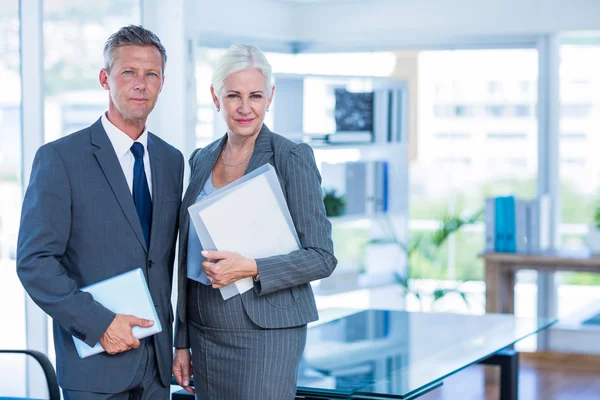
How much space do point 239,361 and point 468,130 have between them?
15.1 feet

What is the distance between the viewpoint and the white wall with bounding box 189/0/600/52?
5863 mm

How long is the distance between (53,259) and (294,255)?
54 centimetres

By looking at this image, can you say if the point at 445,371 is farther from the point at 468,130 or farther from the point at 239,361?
the point at 468,130

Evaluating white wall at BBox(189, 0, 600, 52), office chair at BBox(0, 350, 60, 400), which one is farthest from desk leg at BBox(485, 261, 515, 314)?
office chair at BBox(0, 350, 60, 400)

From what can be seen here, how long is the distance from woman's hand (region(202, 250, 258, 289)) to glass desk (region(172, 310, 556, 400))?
62 centimetres

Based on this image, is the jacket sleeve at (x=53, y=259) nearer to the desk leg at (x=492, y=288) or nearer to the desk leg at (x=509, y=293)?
the desk leg at (x=492, y=288)

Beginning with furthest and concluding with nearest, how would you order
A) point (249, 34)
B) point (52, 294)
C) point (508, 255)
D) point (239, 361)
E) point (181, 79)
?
point (249, 34)
point (508, 255)
point (181, 79)
point (239, 361)
point (52, 294)

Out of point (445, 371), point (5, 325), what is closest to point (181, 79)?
point (5, 325)

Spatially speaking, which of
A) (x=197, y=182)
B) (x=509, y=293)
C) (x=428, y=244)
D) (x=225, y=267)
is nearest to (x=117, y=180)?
(x=197, y=182)

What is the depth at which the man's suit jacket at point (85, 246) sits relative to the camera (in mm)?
1933

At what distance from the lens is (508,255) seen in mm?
5609

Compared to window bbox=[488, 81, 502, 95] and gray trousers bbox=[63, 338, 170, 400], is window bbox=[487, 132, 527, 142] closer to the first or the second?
window bbox=[488, 81, 502, 95]

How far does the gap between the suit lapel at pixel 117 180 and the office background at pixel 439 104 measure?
3.20 metres

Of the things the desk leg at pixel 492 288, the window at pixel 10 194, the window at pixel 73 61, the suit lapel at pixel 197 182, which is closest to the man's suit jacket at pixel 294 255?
the suit lapel at pixel 197 182
